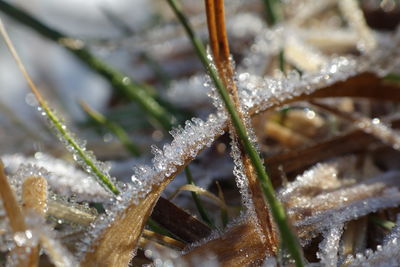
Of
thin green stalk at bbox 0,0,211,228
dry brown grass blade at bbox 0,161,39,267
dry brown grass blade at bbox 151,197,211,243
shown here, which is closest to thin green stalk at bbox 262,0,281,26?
thin green stalk at bbox 0,0,211,228

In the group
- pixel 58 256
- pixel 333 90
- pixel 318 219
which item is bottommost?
pixel 58 256

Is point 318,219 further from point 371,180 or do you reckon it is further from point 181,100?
point 181,100

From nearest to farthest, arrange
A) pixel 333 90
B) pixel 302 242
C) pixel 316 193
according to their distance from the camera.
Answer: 1. pixel 302 242
2. pixel 316 193
3. pixel 333 90

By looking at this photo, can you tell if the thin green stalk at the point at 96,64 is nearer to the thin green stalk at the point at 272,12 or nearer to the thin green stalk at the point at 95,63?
the thin green stalk at the point at 95,63

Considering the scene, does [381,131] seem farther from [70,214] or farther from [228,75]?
[70,214]

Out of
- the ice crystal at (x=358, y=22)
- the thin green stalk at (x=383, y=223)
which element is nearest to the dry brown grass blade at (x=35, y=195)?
the thin green stalk at (x=383, y=223)

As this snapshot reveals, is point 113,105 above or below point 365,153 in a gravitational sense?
above

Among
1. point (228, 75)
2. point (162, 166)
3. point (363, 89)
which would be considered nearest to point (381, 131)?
point (363, 89)

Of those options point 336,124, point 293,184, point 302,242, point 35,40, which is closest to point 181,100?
point 336,124
